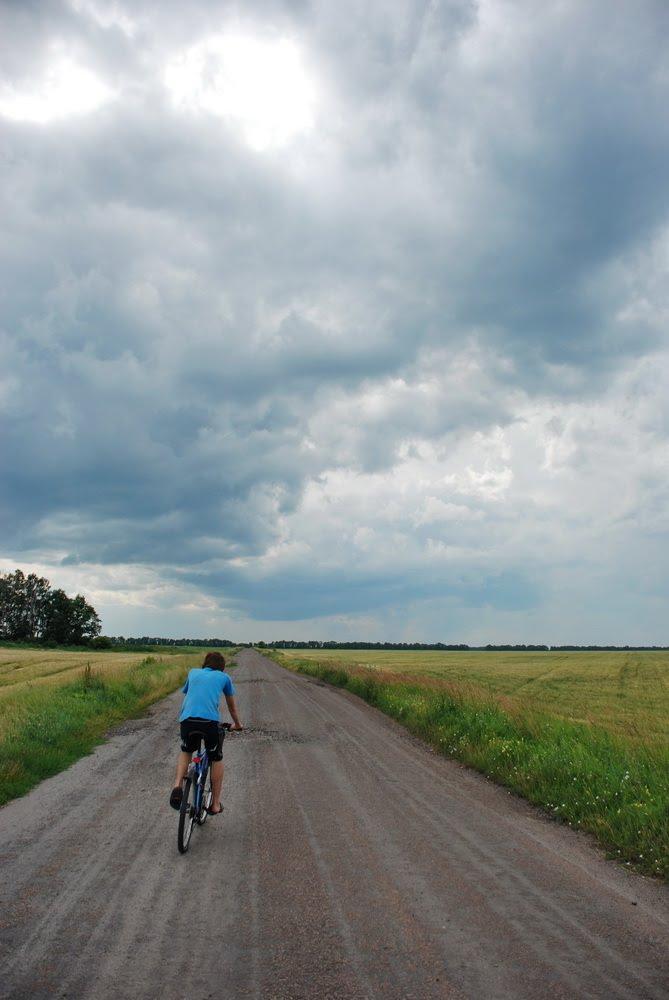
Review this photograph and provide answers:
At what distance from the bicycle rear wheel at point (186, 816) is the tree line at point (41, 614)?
12618cm

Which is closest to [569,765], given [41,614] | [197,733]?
[197,733]

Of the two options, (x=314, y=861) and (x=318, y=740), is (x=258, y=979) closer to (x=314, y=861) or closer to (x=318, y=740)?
(x=314, y=861)

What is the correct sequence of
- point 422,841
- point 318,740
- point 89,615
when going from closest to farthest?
1. point 422,841
2. point 318,740
3. point 89,615

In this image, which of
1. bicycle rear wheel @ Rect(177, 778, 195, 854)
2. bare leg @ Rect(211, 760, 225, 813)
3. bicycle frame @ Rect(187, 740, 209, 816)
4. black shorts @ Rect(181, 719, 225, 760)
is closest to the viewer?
bicycle rear wheel @ Rect(177, 778, 195, 854)

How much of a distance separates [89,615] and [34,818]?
129679 millimetres

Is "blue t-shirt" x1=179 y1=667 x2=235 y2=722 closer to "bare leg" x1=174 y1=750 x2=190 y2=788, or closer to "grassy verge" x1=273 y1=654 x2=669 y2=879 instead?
"bare leg" x1=174 y1=750 x2=190 y2=788

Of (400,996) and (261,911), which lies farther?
(261,911)

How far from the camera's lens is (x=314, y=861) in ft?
21.0

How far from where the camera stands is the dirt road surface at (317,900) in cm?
412

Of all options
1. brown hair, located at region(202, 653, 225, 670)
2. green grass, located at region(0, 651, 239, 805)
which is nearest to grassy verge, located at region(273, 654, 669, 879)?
brown hair, located at region(202, 653, 225, 670)

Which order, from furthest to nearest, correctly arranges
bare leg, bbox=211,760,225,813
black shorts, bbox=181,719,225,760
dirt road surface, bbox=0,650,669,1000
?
bare leg, bbox=211,760,225,813 < black shorts, bbox=181,719,225,760 < dirt road surface, bbox=0,650,669,1000

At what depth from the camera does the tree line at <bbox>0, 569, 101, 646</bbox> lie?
124m

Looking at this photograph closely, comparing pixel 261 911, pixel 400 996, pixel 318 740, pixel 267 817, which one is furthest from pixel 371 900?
pixel 318 740

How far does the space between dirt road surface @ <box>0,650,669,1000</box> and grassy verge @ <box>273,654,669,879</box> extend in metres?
0.50
